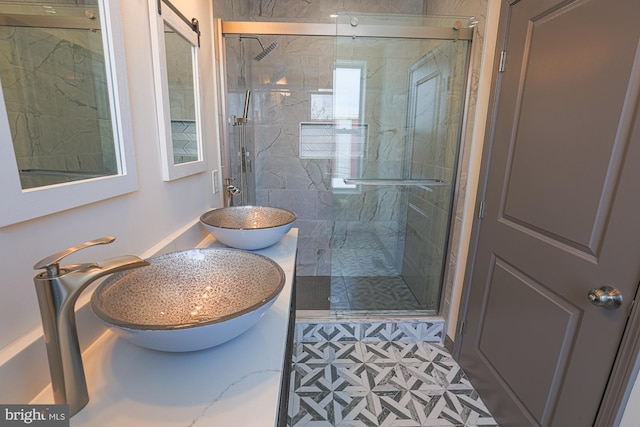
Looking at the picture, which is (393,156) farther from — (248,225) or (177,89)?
(177,89)

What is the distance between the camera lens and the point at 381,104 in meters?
2.48

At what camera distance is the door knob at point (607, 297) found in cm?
95

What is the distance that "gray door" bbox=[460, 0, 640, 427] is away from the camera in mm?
948

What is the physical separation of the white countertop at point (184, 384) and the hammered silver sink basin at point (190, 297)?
0.19 ft

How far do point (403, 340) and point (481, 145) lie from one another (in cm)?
147

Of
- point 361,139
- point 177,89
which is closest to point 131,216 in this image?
point 177,89

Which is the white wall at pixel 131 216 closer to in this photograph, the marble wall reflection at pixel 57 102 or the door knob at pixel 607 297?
the marble wall reflection at pixel 57 102

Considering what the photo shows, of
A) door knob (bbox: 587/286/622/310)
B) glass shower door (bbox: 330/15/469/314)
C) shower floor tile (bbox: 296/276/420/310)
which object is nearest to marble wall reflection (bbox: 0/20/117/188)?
door knob (bbox: 587/286/622/310)

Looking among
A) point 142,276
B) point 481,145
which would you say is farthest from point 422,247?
point 142,276

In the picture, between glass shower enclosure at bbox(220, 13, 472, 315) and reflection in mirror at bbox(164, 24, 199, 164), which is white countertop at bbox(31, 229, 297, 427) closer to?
reflection in mirror at bbox(164, 24, 199, 164)

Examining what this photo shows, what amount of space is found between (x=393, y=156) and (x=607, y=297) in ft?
5.67

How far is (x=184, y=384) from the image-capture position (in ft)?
2.04

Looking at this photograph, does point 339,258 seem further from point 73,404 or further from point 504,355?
point 73,404

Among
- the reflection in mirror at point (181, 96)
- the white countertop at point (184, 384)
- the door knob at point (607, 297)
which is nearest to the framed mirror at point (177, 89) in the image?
the reflection in mirror at point (181, 96)
